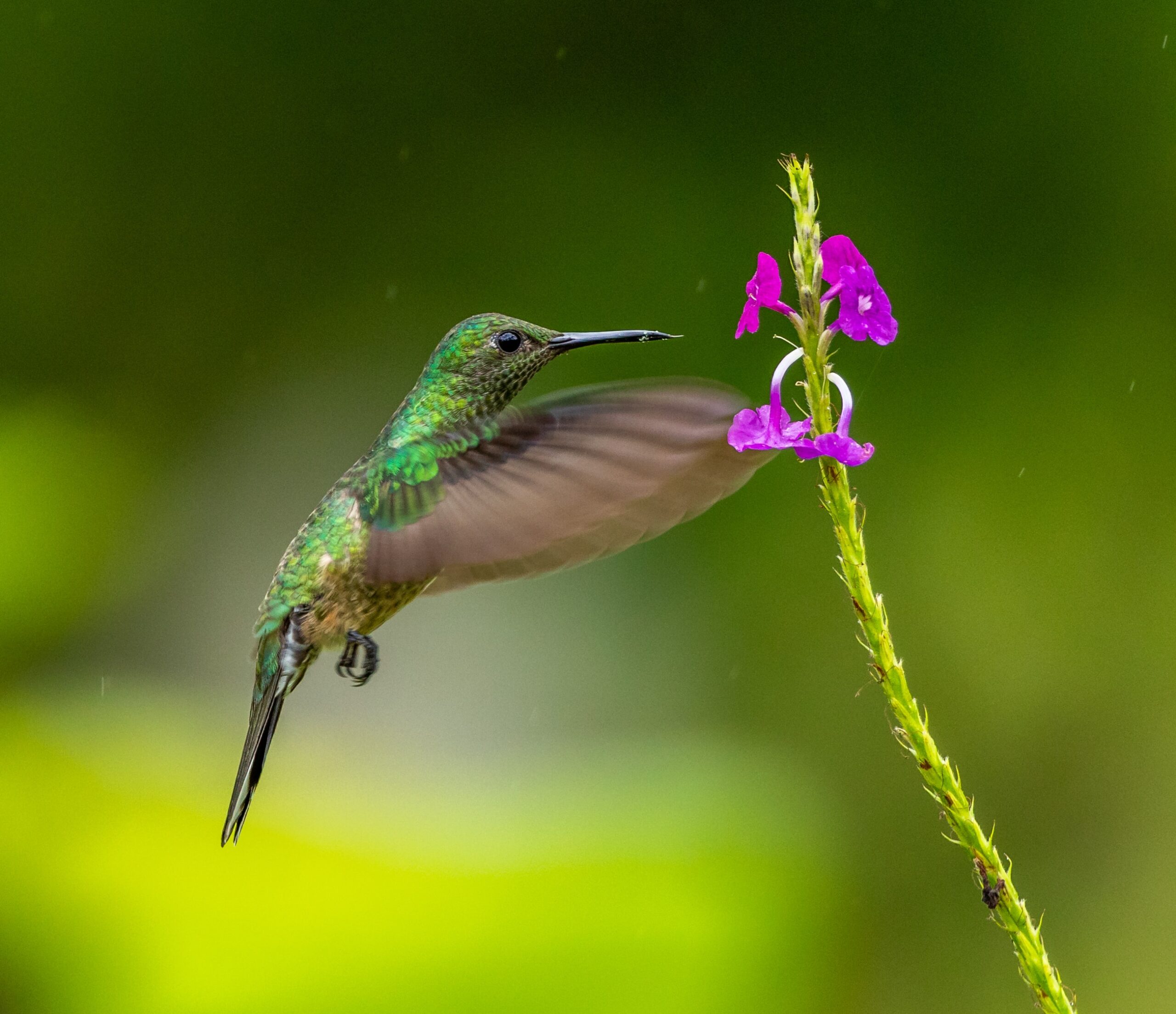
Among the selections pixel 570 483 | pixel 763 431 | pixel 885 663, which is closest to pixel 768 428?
pixel 763 431

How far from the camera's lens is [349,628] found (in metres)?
1.83

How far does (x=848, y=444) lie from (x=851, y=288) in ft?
0.58

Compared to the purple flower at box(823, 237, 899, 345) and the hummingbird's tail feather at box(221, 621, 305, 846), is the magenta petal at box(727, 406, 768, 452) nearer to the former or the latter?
the purple flower at box(823, 237, 899, 345)

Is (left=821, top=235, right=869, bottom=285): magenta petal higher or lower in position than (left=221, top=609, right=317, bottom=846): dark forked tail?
higher

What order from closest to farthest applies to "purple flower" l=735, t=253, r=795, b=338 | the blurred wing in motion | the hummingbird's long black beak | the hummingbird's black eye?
"purple flower" l=735, t=253, r=795, b=338
the blurred wing in motion
the hummingbird's long black beak
the hummingbird's black eye

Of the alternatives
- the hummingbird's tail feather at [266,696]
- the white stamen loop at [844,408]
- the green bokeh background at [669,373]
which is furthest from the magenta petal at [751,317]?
the green bokeh background at [669,373]

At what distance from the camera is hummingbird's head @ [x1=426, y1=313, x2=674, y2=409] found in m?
1.79

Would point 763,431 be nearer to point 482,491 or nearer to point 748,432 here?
point 748,432

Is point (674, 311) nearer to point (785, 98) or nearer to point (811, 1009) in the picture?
point (785, 98)

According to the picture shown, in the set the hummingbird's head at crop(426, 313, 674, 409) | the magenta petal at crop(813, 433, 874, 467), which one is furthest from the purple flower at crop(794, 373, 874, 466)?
the hummingbird's head at crop(426, 313, 674, 409)

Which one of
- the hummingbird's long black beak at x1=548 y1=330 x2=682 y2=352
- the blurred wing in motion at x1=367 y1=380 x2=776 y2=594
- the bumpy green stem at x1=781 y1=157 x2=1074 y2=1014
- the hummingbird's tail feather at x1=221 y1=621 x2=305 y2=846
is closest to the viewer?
the bumpy green stem at x1=781 y1=157 x2=1074 y2=1014

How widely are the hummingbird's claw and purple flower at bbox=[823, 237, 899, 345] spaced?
91 centimetres

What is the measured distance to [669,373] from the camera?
4.29 metres

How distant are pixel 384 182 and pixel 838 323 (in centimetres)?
351
